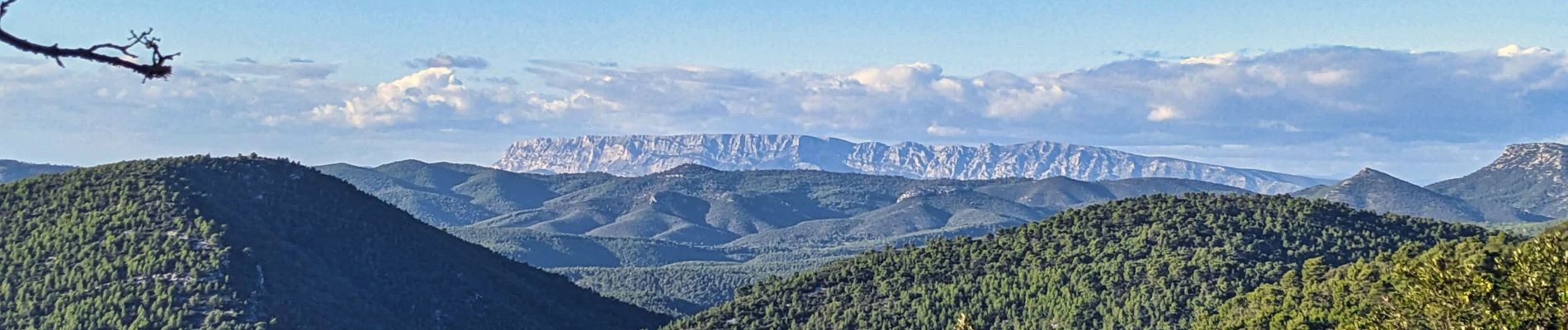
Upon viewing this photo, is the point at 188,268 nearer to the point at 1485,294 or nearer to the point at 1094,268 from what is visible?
the point at 1094,268

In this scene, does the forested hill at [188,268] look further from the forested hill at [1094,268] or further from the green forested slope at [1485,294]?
the green forested slope at [1485,294]

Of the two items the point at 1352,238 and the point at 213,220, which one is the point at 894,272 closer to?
the point at 1352,238

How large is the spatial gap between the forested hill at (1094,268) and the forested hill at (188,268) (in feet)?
120

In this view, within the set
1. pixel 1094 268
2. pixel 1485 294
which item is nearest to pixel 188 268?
pixel 1094 268

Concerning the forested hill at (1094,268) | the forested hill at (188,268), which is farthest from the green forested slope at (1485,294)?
the forested hill at (188,268)

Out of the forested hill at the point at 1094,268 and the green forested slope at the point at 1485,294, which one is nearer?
the green forested slope at the point at 1485,294

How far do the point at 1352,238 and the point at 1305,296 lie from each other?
51261 millimetres

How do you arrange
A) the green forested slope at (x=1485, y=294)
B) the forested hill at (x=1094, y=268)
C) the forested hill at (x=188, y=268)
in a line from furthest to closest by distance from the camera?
the forested hill at (x=188, y=268)
the forested hill at (x=1094, y=268)
the green forested slope at (x=1485, y=294)

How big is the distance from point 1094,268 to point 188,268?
103482 mm

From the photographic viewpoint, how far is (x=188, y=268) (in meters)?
172

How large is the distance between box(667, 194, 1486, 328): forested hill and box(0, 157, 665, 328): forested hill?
120 ft

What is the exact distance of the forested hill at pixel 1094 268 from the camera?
152875 millimetres

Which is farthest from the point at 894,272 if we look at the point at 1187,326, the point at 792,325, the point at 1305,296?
the point at 1305,296

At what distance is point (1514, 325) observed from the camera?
178 feet
